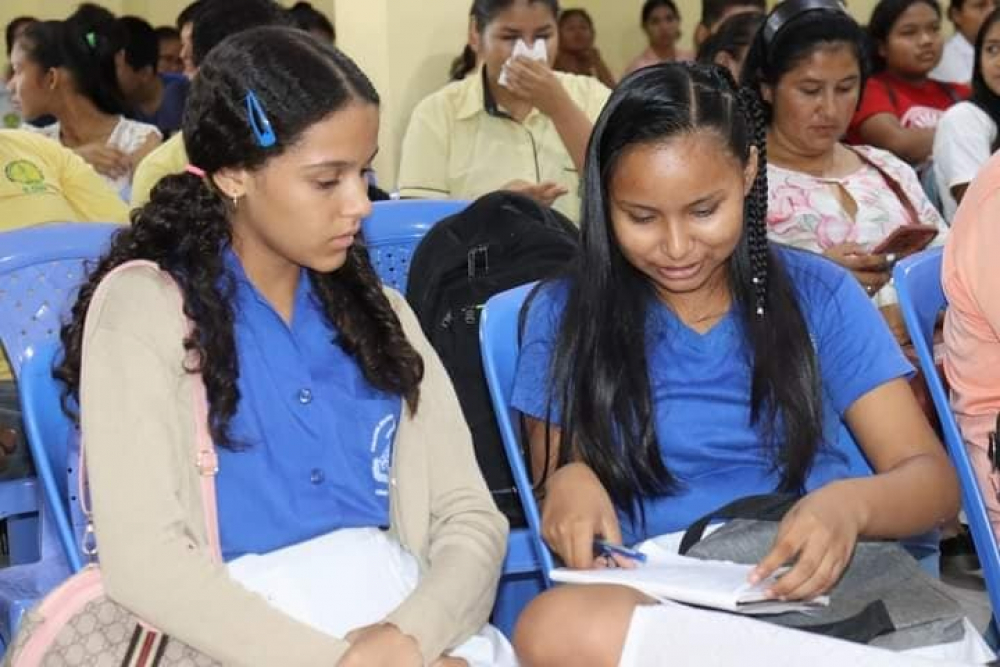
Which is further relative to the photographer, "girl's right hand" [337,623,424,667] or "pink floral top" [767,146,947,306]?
"pink floral top" [767,146,947,306]

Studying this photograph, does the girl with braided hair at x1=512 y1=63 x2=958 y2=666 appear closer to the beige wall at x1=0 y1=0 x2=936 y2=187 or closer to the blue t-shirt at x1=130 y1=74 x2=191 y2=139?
the beige wall at x1=0 y1=0 x2=936 y2=187

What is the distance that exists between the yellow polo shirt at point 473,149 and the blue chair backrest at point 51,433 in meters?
2.05

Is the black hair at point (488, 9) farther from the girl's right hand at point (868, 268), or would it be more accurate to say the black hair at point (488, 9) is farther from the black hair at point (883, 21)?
the black hair at point (883, 21)

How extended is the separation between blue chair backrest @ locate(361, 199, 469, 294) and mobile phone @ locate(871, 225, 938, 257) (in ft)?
2.79

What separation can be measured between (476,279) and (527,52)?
163cm

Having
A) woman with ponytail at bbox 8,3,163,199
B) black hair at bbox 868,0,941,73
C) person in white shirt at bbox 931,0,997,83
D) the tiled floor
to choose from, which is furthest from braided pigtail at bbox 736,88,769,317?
person in white shirt at bbox 931,0,997,83

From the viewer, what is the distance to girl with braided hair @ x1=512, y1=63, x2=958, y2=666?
1.90 meters

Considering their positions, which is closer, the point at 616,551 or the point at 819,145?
the point at 616,551

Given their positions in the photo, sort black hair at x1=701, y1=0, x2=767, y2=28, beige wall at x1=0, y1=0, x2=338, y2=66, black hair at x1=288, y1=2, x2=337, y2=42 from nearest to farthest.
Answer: black hair at x1=288, y1=2, x2=337, y2=42
black hair at x1=701, y1=0, x2=767, y2=28
beige wall at x1=0, y1=0, x2=338, y2=66

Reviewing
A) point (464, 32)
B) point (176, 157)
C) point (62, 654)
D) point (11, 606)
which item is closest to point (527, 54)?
point (176, 157)

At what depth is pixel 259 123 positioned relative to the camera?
1783 mm

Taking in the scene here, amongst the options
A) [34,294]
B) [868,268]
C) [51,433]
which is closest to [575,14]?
[868,268]

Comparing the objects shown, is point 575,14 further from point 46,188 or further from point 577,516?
point 577,516

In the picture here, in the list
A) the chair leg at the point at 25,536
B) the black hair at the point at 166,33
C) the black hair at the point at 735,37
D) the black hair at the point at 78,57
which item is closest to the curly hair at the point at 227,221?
the chair leg at the point at 25,536
